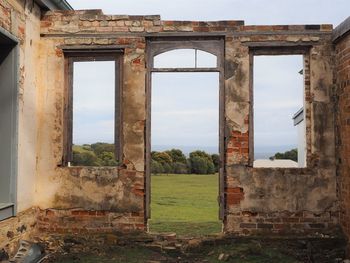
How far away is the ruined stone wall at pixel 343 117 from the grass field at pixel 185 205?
2.24 meters

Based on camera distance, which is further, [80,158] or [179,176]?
[179,176]

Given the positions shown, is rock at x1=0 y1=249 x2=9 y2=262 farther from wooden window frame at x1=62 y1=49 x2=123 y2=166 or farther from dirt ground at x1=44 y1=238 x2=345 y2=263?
wooden window frame at x1=62 y1=49 x2=123 y2=166

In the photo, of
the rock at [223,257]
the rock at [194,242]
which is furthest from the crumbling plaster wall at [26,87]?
the rock at [223,257]

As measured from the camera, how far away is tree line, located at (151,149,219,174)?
17.0m

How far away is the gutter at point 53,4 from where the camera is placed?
6570 millimetres

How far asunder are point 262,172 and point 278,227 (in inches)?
35.1

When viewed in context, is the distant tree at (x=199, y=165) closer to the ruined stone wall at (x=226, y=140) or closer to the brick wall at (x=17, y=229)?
the ruined stone wall at (x=226, y=140)

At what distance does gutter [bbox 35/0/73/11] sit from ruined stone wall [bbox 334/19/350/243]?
4409mm

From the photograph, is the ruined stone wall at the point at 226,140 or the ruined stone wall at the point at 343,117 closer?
the ruined stone wall at the point at 343,117

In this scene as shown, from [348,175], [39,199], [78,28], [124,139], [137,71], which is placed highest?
[78,28]

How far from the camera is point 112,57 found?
6.84 meters

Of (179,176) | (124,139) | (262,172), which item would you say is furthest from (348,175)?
(179,176)

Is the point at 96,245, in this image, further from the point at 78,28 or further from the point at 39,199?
the point at 78,28

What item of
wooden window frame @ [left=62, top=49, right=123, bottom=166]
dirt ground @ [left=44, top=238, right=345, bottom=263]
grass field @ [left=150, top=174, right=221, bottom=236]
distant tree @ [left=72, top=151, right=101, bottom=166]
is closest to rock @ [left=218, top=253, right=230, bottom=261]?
dirt ground @ [left=44, top=238, right=345, bottom=263]
